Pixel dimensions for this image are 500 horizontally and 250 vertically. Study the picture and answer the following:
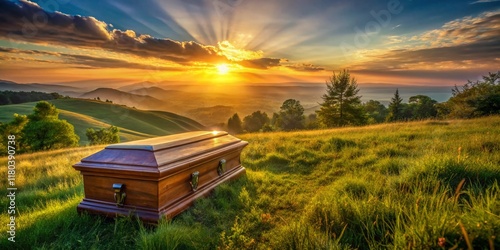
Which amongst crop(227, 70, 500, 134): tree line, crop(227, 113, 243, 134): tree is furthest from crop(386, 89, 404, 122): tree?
crop(227, 113, 243, 134): tree

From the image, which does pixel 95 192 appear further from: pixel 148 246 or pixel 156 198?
pixel 148 246

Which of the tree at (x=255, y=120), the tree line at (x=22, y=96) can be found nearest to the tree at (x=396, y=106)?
the tree at (x=255, y=120)

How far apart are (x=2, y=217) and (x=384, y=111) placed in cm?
6936

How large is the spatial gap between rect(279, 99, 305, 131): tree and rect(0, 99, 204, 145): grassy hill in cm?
3348

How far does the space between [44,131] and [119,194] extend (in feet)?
112

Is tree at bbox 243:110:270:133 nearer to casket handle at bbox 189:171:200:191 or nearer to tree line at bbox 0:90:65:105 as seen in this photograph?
tree line at bbox 0:90:65:105

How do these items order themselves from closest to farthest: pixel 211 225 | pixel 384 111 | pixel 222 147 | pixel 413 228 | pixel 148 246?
pixel 413 228 → pixel 148 246 → pixel 211 225 → pixel 222 147 → pixel 384 111

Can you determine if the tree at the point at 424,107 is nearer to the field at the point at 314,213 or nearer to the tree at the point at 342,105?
the tree at the point at 342,105

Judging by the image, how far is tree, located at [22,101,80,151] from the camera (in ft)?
95.0

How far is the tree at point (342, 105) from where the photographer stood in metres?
37.8

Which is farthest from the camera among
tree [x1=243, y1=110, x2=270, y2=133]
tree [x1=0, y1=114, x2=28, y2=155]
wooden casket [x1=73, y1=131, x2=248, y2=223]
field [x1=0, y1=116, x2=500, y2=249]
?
tree [x1=243, y1=110, x2=270, y2=133]

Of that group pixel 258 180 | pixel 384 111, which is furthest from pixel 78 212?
pixel 384 111

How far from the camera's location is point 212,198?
403 centimetres

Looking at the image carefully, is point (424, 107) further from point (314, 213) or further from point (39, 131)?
point (39, 131)
